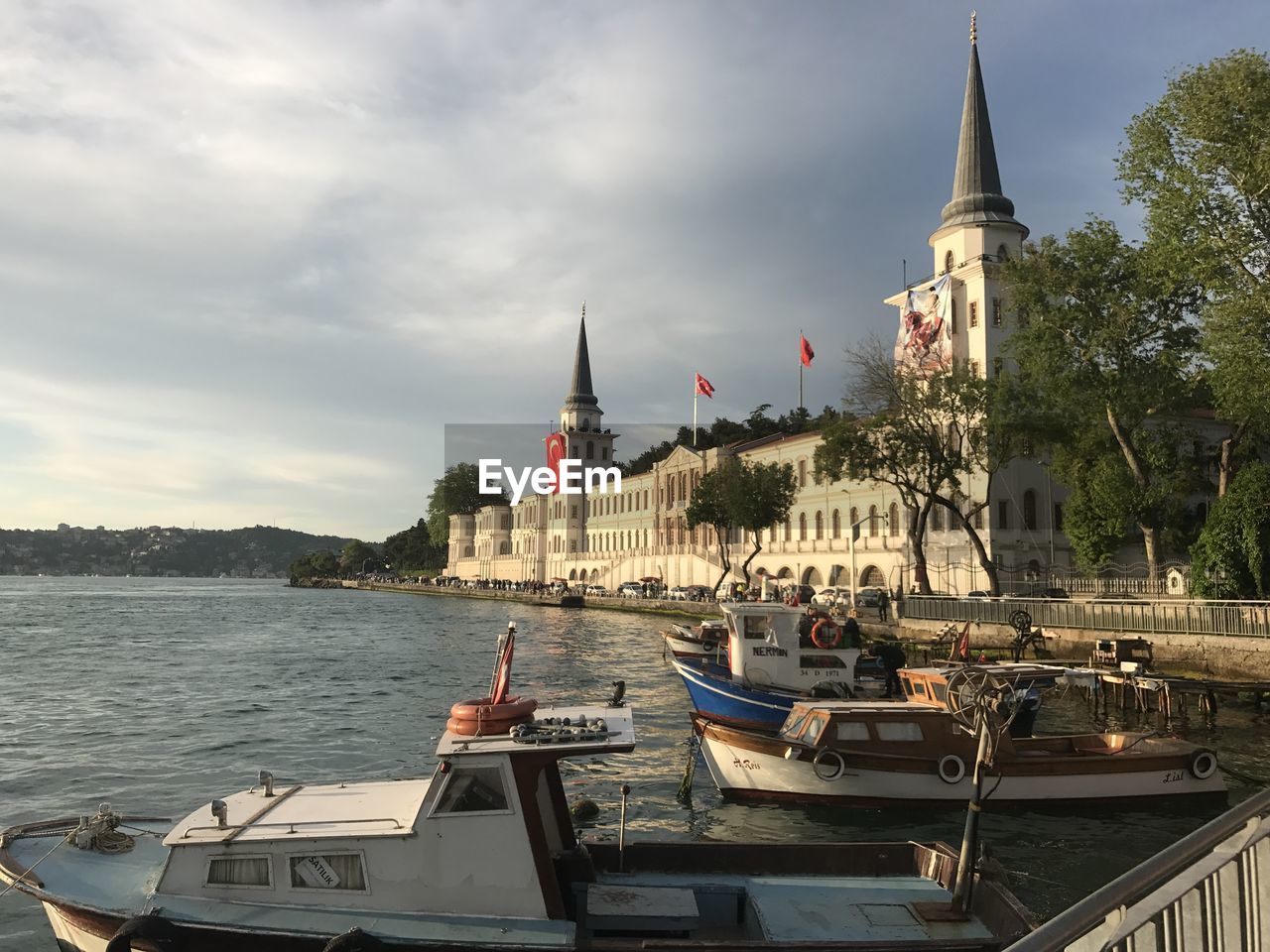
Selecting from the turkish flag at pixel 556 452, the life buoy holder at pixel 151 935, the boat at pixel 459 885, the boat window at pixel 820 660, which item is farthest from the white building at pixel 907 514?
the life buoy holder at pixel 151 935

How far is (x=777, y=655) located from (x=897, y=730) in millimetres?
6810

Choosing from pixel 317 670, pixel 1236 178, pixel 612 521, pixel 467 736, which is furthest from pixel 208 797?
pixel 612 521

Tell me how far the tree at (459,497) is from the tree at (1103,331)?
446 ft

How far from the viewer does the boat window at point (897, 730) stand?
682 inches

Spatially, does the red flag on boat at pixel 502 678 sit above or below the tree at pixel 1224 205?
below

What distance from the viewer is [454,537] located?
167 meters

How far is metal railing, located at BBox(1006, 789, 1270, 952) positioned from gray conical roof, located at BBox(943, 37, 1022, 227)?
61724 mm

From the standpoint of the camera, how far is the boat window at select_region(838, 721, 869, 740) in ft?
56.6

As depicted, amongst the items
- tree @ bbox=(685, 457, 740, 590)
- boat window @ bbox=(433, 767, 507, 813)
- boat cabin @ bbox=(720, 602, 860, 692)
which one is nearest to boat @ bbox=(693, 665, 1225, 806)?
boat cabin @ bbox=(720, 602, 860, 692)

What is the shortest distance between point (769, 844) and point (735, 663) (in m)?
13.6

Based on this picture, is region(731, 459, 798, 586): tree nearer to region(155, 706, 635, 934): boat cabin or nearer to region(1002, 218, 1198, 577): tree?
region(1002, 218, 1198, 577): tree

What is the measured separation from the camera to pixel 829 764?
17.1 metres

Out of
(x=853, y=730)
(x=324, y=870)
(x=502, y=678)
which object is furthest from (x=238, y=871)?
(x=853, y=730)

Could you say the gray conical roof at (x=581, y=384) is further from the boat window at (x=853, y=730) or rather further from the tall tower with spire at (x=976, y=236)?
the boat window at (x=853, y=730)
